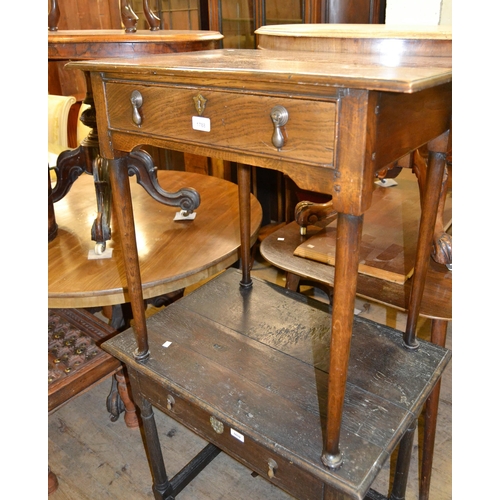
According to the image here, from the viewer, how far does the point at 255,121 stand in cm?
76

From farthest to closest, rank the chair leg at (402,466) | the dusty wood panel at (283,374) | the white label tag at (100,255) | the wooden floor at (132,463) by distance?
the white label tag at (100,255) → the wooden floor at (132,463) → the chair leg at (402,466) → the dusty wood panel at (283,374)

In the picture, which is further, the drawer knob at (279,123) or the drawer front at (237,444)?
the drawer front at (237,444)

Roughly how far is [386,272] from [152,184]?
94 cm

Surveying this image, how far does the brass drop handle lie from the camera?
98cm

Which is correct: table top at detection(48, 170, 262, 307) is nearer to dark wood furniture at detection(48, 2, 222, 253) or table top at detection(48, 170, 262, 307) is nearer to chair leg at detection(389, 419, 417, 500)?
dark wood furniture at detection(48, 2, 222, 253)

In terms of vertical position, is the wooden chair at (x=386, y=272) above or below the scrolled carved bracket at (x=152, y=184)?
below

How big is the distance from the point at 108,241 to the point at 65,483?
846 millimetres

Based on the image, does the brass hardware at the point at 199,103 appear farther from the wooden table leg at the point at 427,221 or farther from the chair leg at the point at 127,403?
the chair leg at the point at 127,403

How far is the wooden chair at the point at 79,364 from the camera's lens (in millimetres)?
1487

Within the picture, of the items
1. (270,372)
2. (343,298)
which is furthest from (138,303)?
(343,298)

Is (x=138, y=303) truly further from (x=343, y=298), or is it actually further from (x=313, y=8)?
(x=313, y=8)

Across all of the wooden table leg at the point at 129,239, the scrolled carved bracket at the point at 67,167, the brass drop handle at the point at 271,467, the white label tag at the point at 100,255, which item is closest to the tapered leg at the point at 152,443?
the wooden table leg at the point at 129,239

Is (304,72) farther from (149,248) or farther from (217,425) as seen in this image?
(149,248)

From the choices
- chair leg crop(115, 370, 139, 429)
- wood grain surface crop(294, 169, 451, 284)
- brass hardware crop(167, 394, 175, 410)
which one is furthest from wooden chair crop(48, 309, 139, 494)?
wood grain surface crop(294, 169, 451, 284)
